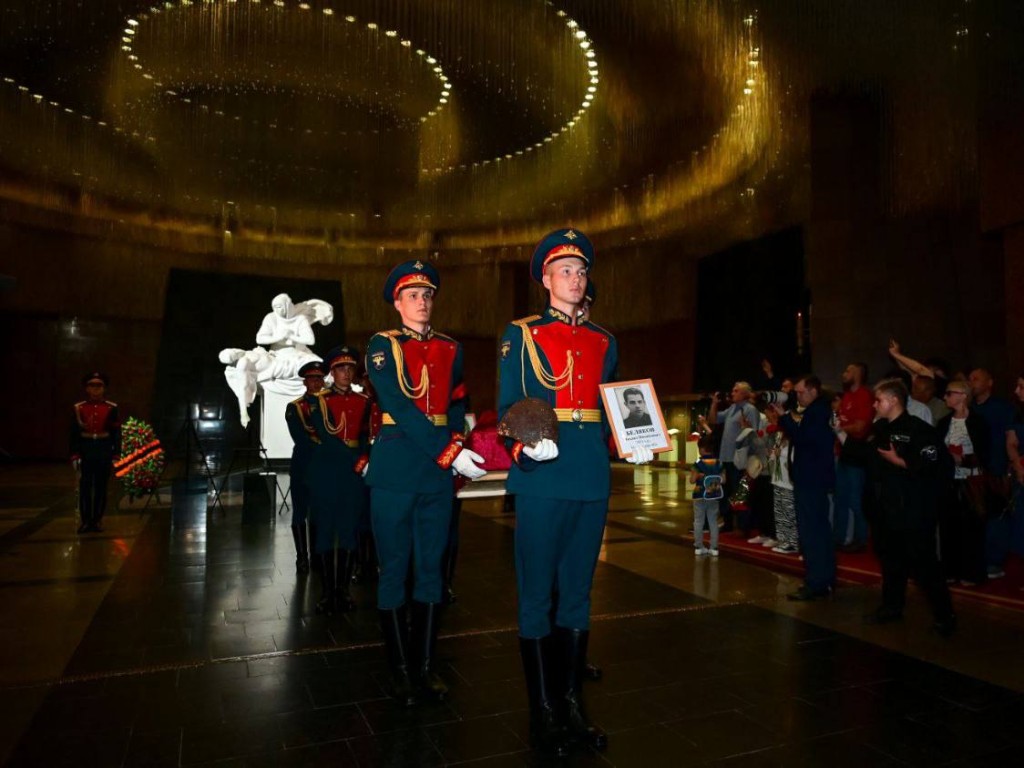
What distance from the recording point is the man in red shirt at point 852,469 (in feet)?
18.7

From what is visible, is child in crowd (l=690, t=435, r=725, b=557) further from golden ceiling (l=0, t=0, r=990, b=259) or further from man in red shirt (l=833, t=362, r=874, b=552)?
golden ceiling (l=0, t=0, r=990, b=259)

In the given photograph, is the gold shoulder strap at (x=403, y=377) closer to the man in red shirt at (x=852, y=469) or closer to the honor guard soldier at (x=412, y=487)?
the honor guard soldier at (x=412, y=487)

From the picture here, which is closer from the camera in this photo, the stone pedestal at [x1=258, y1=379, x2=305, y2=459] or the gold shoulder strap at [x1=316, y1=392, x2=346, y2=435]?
the gold shoulder strap at [x1=316, y1=392, x2=346, y2=435]

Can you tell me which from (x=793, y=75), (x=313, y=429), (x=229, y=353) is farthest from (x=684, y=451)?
(x=313, y=429)

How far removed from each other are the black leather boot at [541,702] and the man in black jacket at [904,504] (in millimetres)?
2651

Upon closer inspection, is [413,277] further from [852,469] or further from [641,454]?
[852,469]

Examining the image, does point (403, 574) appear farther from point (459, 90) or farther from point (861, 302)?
point (459, 90)

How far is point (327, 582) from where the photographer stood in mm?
4543

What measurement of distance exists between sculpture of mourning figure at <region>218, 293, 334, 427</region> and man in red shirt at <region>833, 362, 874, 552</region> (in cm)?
880

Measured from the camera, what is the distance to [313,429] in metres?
4.88

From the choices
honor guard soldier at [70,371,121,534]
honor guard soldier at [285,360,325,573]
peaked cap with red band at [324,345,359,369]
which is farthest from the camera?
honor guard soldier at [70,371,121,534]

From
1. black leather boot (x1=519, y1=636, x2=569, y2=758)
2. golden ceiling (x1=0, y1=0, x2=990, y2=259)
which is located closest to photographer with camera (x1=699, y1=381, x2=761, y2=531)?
golden ceiling (x1=0, y1=0, x2=990, y2=259)

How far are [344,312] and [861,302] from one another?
1508cm

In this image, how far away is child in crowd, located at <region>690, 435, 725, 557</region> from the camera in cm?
621
